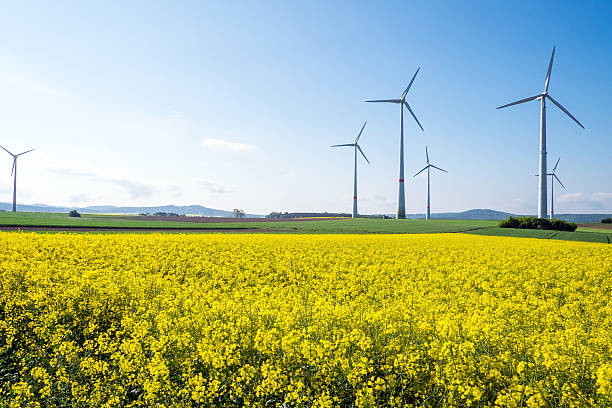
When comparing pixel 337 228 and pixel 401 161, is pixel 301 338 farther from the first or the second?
pixel 401 161

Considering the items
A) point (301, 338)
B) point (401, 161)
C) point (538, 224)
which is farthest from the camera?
point (401, 161)

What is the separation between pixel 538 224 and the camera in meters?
64.4

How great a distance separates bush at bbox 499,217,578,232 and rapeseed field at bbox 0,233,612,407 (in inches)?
2125

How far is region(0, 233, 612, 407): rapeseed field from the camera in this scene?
6230 millimetres

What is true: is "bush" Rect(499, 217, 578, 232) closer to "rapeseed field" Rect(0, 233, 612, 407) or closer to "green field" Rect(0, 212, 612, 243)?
"green field" Rect(0, 212, 612, 243)

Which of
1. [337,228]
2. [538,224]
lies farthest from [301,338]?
[538,224]

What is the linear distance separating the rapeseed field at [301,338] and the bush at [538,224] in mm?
53978

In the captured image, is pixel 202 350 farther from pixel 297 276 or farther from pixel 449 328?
pixel 297 276

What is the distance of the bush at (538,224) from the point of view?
63.8m

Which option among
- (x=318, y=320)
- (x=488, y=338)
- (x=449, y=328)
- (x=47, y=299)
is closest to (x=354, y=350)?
(x=318, y=320)

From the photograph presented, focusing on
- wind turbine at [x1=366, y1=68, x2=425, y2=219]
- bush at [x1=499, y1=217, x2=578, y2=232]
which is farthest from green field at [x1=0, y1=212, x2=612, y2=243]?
wind turbine at [x1=366, y1=68, x2=425, y2=219]

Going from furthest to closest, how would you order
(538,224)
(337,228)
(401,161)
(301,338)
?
(401,161) < (337,228) < (538,224) < (301,338)

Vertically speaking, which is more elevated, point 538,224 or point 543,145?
point 543,145

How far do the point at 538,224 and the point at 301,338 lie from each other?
70.8 m
